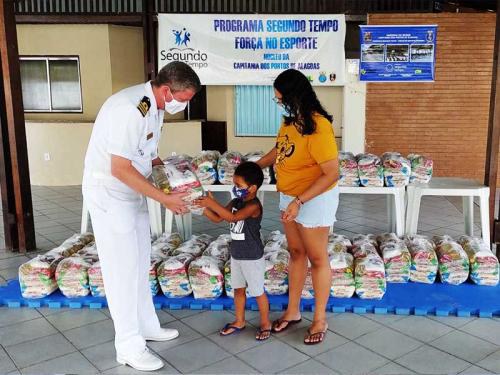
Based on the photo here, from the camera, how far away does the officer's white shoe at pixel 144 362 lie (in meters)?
2.56

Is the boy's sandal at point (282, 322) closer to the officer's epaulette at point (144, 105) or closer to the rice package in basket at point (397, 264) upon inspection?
the rice package in basket at point (397, 264)

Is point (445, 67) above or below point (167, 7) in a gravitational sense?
below

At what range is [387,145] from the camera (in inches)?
295

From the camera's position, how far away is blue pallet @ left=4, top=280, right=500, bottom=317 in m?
Result: 3.21

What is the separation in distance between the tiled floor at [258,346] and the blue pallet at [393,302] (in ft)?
0.20

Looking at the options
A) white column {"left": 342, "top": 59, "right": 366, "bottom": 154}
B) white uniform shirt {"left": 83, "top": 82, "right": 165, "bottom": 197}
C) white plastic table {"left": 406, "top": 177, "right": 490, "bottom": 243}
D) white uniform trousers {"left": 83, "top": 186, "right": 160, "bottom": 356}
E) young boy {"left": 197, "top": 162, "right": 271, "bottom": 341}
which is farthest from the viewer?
white column {"left": 342, "top": 59, "right": 366, "bottom": 154}

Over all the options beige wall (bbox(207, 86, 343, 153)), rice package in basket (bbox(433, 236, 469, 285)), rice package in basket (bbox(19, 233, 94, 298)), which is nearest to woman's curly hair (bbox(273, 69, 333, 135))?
rice package in basket (bbox(433, 236, 469, 285))

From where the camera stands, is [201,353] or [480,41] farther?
[480,41]

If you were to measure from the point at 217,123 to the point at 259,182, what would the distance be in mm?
5600

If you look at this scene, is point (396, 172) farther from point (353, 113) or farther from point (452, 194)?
point (353, 113)

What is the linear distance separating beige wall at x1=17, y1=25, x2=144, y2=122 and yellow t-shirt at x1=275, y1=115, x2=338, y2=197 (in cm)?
573

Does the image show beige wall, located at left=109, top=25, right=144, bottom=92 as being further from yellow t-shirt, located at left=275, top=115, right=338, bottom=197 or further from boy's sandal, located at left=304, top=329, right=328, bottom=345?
boy's sandal, located at left=304, top=329, right=328, bottom=345

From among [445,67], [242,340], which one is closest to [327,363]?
[242,340]

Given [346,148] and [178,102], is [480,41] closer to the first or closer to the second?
[346,148]
